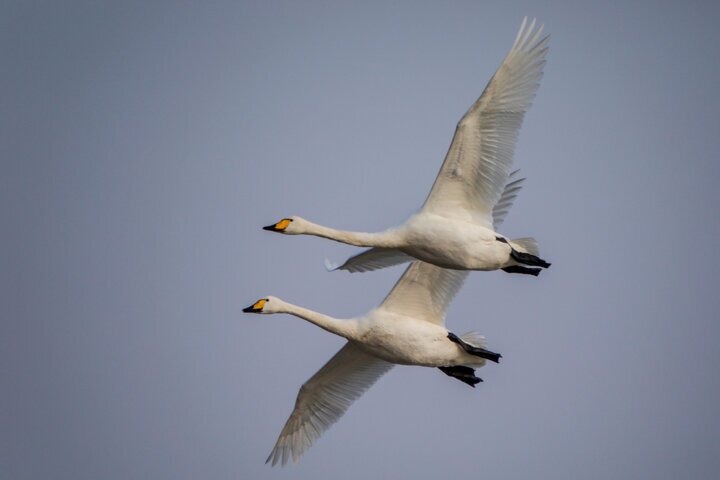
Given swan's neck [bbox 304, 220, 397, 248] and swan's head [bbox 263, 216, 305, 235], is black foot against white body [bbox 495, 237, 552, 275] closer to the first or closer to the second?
swan's neck [bbox 304, 220, 397, 248]

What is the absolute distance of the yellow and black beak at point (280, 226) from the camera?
2672 centimetres

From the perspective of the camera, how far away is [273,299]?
2752 cm

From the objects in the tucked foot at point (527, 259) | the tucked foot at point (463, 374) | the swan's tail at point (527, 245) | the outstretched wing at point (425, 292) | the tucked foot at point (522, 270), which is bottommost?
the tucked foot at point (463, 374)

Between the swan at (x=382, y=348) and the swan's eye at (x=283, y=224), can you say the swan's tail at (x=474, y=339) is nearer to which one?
the swan at (x=382, y=348)

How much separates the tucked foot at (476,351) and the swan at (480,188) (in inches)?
54.3

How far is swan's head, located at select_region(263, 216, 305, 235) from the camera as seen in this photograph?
1056 inches

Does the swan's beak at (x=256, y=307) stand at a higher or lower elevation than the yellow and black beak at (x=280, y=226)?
lower

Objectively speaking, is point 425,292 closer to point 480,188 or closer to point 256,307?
point 480,188

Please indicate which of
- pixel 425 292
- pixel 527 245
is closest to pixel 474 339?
pixel 425 292

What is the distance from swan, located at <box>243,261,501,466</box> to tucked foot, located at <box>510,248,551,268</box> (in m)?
1.73

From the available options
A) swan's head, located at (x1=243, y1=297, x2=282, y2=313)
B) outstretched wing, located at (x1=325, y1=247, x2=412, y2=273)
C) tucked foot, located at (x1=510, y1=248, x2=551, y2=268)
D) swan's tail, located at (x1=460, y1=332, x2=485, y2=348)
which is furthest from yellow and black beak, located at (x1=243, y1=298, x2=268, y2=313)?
tucked foot, located at (x1=510, y1=248, x2=551, y2=268)

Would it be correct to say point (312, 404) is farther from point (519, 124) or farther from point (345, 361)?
point (519, 124)

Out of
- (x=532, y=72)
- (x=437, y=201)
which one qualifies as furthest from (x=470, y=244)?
(x=532, y=72)

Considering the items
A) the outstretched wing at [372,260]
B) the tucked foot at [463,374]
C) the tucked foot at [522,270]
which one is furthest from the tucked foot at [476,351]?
the outstretched wing at [372,260]
